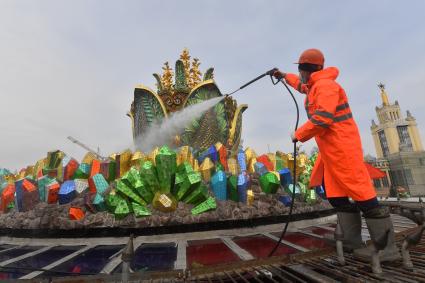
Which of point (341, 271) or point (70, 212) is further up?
point (70, 212)

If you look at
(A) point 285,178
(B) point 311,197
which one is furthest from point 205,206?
(B) point 311,197

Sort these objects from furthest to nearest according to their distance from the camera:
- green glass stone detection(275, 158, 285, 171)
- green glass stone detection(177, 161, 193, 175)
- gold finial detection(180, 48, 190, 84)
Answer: gold finial detection(180, 48, 190, 84)
green glass stone detection(275, 158, 285, 171)
green glass stone detection(177, 161, 193, 175)

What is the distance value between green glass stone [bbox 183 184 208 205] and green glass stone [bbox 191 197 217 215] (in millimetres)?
76

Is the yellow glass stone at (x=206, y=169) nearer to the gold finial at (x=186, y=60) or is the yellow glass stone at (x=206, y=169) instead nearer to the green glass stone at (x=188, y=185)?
the green glass stone at (x=188, y=185)

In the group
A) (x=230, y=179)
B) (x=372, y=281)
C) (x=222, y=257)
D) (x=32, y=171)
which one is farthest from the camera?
(x=32, y=171)

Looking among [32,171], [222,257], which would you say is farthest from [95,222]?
[32,171]

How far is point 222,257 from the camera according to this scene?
11.7 ft

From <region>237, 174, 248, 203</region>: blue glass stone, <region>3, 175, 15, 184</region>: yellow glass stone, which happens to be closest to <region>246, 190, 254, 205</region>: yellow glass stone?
<region>237, 174, 248, 203</region>: blue glass stone

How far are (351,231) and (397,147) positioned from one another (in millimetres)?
61157

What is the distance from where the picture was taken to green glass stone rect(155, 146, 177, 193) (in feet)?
17.5

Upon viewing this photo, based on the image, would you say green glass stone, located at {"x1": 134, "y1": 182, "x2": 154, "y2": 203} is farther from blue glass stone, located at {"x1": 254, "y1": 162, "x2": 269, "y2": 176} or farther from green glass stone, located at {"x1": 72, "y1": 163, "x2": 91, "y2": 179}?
blue glass stone, located at {"x1": 254, "y1": 162, "x2": 269, "y2": 176}

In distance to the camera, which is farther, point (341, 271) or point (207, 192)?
point (207, 192)

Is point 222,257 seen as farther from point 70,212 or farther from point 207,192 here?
point 70,212

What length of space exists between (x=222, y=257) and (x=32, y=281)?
2.16 metres
